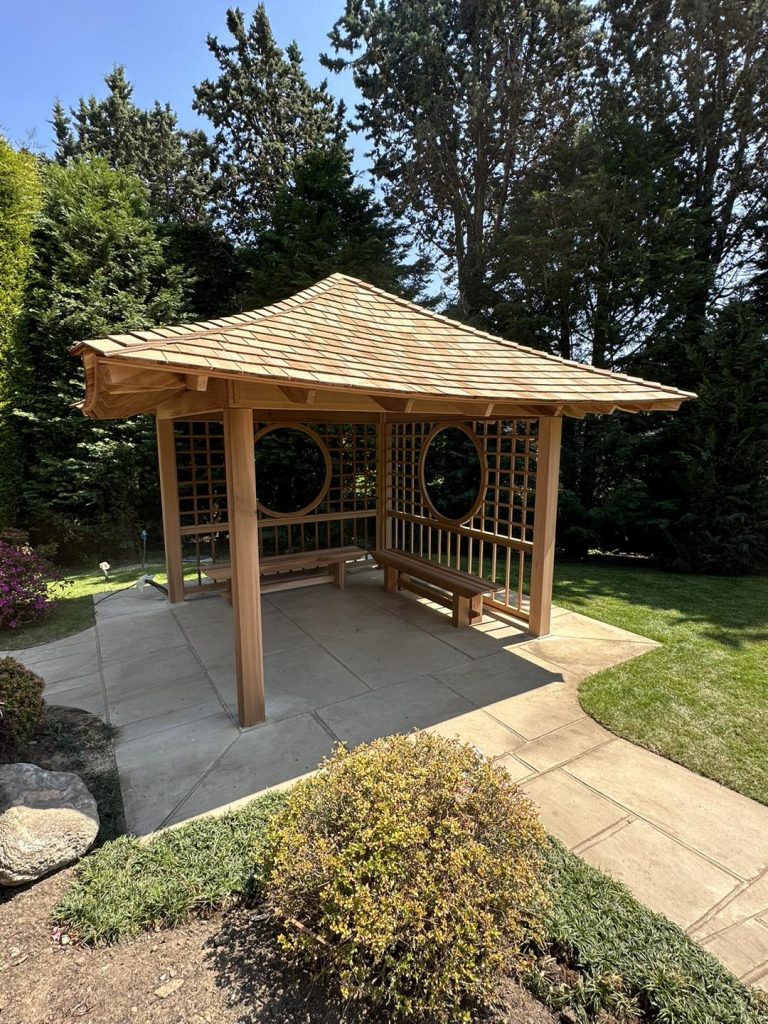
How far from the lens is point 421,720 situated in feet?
11.9

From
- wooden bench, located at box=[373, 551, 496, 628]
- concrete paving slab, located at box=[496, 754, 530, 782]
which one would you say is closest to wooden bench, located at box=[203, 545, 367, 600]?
wooden bench, located at box=[373, 551, 496, 628]

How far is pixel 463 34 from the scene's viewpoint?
37.1 ft

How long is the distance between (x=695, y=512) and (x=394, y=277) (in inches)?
283

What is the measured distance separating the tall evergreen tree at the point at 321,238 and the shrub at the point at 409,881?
30.4 ft

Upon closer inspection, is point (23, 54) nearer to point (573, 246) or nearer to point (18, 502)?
point (18, 502)

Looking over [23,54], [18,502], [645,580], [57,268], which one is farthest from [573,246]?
[18,502]

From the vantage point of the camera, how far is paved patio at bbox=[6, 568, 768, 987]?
238cm

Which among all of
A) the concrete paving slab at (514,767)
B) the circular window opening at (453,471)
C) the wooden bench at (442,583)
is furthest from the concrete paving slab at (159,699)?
the circular window opening at (453,471)

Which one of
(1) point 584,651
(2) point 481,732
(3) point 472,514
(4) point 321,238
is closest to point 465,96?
(4) point 321,238

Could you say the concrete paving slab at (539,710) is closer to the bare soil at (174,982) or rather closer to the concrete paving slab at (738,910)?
the concrete paving slab at (738,910)

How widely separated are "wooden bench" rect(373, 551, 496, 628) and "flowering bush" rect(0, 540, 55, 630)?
164 inches

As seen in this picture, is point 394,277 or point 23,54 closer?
point 23,54

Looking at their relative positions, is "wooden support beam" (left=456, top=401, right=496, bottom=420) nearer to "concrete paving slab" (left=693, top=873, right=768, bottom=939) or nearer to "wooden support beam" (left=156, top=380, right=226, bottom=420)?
"wooden support beam" (left=156, top=380, right=226, bottom=420)

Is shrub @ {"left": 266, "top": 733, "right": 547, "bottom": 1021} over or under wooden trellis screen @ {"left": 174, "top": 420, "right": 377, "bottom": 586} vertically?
under
